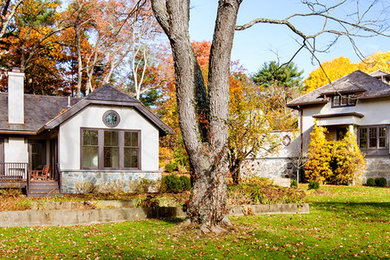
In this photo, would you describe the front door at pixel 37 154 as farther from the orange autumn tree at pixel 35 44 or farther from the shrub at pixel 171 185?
the orange autumn tree at pixel 35 44

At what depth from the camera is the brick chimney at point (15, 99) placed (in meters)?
18.5

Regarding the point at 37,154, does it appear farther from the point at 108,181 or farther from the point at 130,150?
the point at 130,150

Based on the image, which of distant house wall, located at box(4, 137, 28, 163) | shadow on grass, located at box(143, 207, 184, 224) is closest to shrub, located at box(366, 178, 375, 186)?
shadow on grass, located at box(143, 207, 184, 224)

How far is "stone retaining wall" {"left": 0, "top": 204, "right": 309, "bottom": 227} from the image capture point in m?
9.26

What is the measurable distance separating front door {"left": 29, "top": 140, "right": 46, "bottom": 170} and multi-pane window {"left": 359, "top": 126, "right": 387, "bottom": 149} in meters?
17.6

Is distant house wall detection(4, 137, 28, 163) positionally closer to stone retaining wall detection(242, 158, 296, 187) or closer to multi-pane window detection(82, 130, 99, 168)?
multi-pane window detection(82, 130, 99, 168)

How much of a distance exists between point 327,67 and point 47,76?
27566mm

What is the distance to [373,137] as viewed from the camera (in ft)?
75.2

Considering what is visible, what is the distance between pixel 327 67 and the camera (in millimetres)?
41500

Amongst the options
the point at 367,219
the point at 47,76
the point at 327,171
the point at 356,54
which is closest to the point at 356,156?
the point at 327,171

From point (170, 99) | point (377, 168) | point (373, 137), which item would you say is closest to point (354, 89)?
point (373, 137)

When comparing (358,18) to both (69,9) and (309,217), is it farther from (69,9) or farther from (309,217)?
(69,9)

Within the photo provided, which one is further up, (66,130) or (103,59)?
(103,59)

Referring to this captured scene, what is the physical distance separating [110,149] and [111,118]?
139 centimetres
